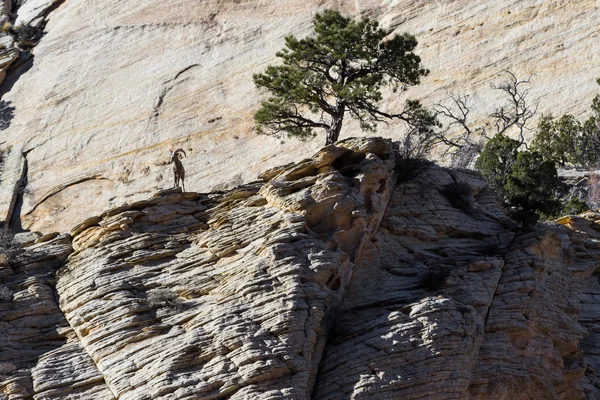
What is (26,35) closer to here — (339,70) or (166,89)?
(166,89)

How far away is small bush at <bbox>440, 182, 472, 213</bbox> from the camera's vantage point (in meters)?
23.6

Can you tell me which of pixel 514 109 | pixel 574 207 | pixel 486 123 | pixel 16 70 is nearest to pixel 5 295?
pixel 574 207

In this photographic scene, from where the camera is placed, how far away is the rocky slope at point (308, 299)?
59.1 feet

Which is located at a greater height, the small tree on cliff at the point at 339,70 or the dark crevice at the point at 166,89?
the small tree on cliff at the point at 339,70

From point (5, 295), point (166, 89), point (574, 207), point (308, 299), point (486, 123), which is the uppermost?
point (5, 295)

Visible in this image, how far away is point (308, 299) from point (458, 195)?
20.6ft

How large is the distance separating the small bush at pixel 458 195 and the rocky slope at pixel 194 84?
49.7 ft

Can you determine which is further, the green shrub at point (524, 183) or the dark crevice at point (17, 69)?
the dark crevice at point (17, 69)

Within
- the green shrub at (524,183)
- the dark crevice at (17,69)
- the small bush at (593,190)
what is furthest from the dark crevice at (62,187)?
the small bush at (593,190)

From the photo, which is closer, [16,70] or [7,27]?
[16,70]

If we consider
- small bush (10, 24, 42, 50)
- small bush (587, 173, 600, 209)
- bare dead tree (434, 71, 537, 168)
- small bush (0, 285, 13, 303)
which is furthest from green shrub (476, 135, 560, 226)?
small bush (10, 24, 42, 50)

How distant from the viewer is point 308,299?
61.7 ft

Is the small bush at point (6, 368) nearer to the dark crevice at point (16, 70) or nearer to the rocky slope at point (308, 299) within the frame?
the rocky slope at point (308, 299)

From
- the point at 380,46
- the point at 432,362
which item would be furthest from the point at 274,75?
the point at 432,362
